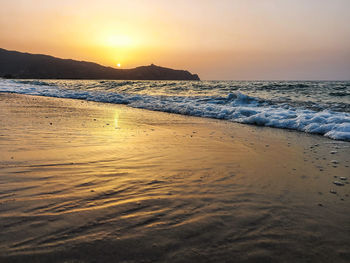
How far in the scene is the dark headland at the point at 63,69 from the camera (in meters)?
110

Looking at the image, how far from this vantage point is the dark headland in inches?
4326

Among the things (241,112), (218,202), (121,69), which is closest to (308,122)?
(241,112)

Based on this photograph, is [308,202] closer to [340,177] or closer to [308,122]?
[340,177]

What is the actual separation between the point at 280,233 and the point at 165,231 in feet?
2.89

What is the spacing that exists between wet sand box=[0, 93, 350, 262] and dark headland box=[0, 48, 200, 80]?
11242cm

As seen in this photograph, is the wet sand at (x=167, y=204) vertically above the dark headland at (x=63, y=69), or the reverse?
the dark headland at (x=63, y=69)

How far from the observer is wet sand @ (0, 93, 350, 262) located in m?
1.69

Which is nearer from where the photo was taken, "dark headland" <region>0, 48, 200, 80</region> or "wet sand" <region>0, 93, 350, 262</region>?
"wet sand" <region>0, 93, 350, 262</region>

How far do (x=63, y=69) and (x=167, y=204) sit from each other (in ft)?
418

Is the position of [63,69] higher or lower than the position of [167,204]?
higher

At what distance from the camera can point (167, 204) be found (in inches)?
92.4

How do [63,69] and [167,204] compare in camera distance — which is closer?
[167,204]

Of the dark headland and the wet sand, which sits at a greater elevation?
the dark headland

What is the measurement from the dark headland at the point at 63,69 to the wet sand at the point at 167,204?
369ft
